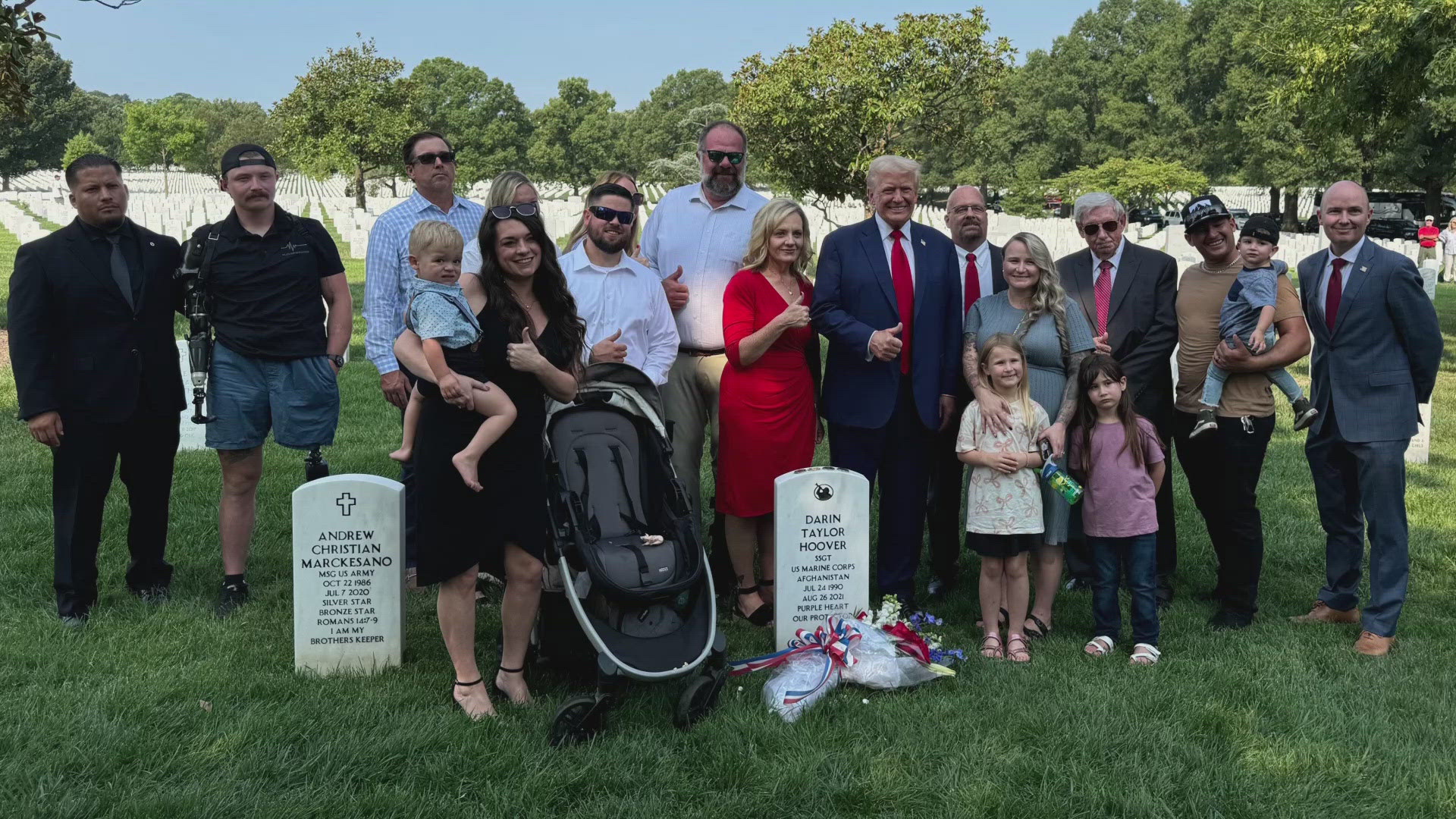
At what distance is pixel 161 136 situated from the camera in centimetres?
8269

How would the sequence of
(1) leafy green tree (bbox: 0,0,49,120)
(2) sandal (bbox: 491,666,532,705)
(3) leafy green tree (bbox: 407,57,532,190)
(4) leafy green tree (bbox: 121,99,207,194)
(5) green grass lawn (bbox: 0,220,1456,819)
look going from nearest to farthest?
(5) green grass lawn (bbox: 0,220,1456,819)
(2) sandal (bbox: 491,666,532,705)
(1) leafy green tree (bbox: 0,0,49,120)
(3) leafy green tree (bbox: 407,57,532,190)
(4) leafy green tree (bbox: 121,99,207,194)

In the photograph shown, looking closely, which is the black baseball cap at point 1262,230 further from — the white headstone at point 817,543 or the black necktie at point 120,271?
the black necktie at point 120,271

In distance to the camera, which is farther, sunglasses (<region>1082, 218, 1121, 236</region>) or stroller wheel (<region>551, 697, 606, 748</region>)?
sunglasses (<region>1082, 218, 1121, 236</region>)

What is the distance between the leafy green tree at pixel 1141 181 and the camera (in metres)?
46.0

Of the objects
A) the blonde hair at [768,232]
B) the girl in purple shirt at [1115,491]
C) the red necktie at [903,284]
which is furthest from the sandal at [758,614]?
the blonde hair at [768,232]

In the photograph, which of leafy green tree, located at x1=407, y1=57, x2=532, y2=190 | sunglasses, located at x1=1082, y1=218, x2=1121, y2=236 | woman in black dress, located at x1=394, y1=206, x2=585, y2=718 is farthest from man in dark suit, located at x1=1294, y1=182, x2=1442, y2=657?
leafy green tree, located at x1=407, y1=57, x2=532, y2=190

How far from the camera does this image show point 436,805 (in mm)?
3770

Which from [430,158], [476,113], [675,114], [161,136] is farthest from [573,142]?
[430,158]

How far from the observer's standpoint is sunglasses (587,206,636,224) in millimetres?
5353

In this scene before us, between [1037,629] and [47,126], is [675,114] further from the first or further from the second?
[1037,629]

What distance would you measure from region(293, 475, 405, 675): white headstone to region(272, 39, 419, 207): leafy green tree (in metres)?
37.4

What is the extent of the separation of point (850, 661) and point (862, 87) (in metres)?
31.5

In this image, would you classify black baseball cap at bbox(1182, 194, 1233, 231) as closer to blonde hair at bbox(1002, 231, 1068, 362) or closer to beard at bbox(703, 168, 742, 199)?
blonde hair at bbox(1002, 231, 1068, 362)

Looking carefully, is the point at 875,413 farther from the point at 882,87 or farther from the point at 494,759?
the point at 882,87
